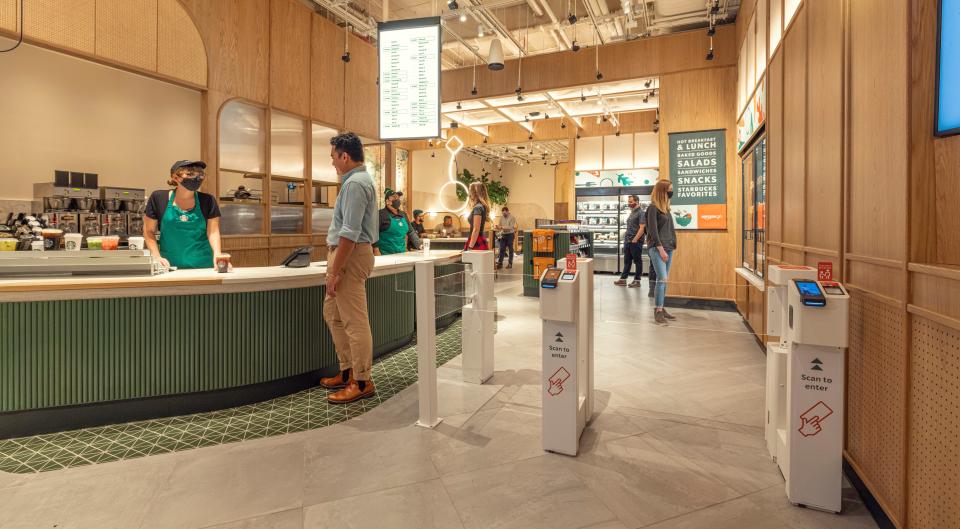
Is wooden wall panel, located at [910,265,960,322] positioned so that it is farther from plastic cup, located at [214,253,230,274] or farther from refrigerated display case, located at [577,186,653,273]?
refrigerated display case, located at [577,186,653,273]

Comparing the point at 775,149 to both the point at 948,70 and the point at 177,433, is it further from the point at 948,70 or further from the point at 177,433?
the point at 177,433

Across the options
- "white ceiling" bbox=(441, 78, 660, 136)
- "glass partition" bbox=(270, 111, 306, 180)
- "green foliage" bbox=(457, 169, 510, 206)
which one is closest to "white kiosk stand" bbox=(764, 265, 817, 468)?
"glass partition" bbox=(270, 111, 306, 180)

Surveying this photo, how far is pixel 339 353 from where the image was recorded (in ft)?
10.6

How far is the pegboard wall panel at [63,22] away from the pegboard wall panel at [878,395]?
616cm

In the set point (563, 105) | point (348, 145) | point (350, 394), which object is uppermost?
point (563, 105)

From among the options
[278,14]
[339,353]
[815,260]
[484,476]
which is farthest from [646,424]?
[278,14]

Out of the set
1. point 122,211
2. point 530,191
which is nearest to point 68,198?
point 122,211

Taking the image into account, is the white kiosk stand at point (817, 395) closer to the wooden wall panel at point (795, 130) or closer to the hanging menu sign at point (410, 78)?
the wooden wall panel at point (795, 130)

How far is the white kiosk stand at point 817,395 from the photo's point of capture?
1939 millimetres

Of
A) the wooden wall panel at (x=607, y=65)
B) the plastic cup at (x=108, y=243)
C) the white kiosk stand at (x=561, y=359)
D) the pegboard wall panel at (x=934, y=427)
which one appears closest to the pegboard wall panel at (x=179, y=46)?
the plastic cup at (x=108, y=243)

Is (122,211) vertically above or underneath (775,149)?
underneath

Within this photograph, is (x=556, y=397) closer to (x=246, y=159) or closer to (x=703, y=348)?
(x=703, y=348)

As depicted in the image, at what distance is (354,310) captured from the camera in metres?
3.04

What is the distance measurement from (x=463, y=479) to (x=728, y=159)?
619cm
